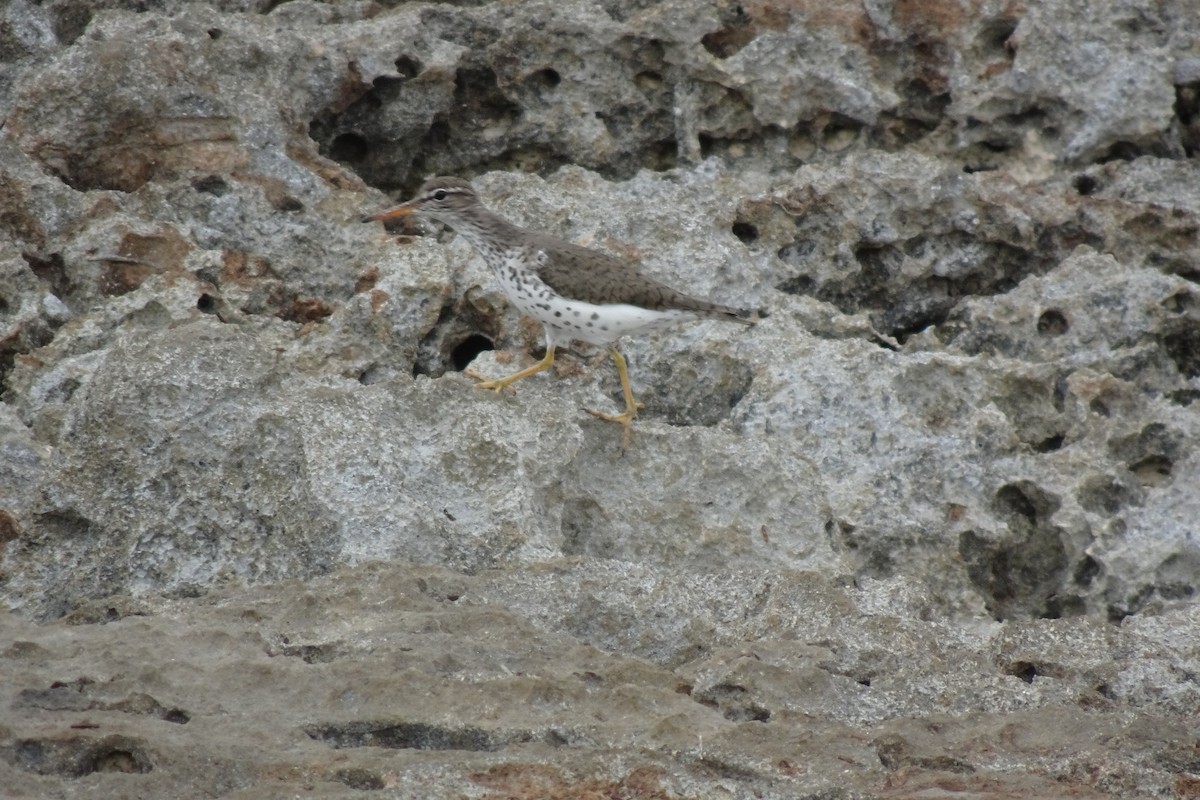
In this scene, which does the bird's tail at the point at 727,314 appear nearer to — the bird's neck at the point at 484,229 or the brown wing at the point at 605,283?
the brown wing at the point at 605,283

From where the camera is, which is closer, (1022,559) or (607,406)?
(1022,559)

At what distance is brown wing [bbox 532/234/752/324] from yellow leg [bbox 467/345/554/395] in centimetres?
36

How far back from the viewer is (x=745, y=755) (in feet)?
15.6

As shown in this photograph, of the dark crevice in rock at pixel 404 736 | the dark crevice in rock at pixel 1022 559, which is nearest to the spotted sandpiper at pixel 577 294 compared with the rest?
the dark crevice in rock at pixel 1022 559

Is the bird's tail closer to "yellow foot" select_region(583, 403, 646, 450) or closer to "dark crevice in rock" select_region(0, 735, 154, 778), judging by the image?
"yellow foot" select_region(583, 403, 646, 450)

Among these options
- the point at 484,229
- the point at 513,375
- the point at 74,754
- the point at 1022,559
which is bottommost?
the point at 74,754

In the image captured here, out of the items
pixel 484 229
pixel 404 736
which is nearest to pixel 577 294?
pixel 484 229

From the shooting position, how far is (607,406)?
7.18 meters

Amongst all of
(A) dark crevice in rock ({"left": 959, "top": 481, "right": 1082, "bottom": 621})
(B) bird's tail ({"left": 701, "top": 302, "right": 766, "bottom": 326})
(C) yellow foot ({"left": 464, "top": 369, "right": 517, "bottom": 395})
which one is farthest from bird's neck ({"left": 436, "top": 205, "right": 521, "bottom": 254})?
(A) dark crevice in rock ({"left": 959, "top": 481, "right": 1082, "bottom": 621})

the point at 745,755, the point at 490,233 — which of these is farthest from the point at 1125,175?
the point at 745,755

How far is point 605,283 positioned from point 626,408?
0.62 metres

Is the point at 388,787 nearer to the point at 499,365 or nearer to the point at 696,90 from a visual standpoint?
the point at 499,365

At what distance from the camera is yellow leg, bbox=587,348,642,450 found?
6.96 meters

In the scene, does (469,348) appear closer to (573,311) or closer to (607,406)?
(573,311)
